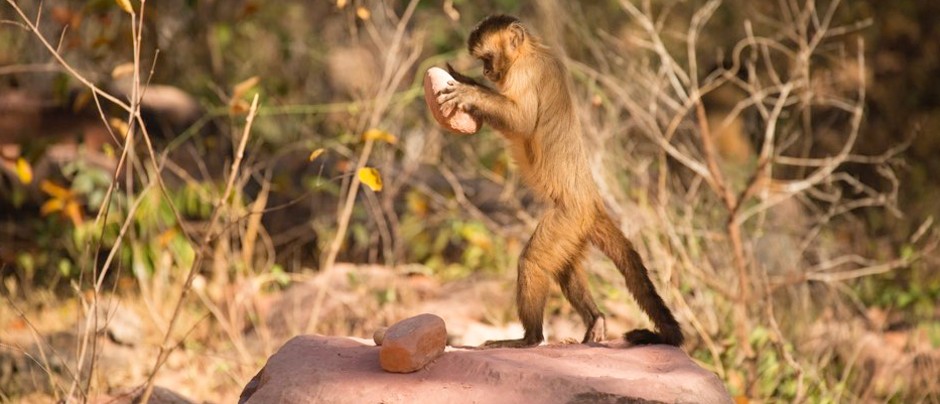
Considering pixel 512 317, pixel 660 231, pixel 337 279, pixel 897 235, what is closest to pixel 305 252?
pixel 337 279

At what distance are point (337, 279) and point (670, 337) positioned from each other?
3796 millimetres

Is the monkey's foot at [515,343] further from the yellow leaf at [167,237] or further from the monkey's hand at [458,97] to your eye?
the yellow leaf at [167,237]

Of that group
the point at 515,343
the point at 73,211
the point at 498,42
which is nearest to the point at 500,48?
the point at 498,42

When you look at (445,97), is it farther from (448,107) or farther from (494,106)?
(494,106)

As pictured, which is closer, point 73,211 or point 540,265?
point 540,265

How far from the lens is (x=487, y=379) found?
3400mm

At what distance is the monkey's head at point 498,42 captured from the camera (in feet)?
14.2

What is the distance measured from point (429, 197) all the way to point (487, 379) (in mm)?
5284

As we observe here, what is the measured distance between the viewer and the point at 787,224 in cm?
751

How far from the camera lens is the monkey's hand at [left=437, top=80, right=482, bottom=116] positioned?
13.1 ft

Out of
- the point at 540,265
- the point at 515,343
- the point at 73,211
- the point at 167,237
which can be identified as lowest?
the point at 73,211

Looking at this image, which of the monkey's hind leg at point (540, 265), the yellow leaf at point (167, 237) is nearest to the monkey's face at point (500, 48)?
the monkey's hind leg at point (540, 265)

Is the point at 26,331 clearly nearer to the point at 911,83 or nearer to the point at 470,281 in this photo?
the point at 470,281

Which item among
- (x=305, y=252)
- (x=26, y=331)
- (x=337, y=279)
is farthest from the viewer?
(x=305, y=252)
